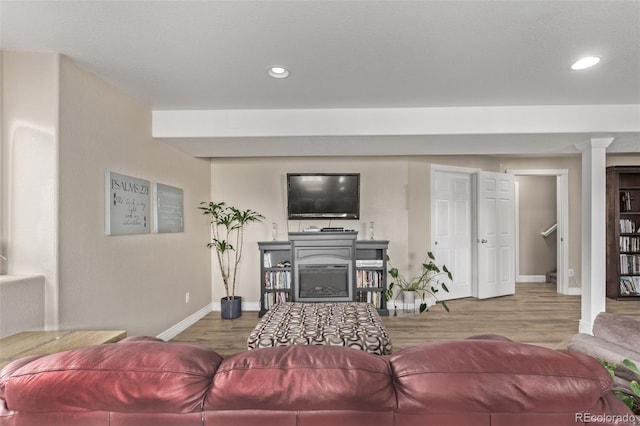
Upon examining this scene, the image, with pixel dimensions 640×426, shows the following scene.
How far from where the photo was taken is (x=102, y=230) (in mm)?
2465

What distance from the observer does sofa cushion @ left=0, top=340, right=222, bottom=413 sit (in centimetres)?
88

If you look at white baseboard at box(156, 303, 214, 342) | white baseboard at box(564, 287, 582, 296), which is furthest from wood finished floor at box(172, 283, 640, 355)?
white baseboard at box(564, 287, 582, 296)

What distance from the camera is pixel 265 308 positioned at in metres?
4.38

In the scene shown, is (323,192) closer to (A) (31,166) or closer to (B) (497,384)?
(A) (31,166)

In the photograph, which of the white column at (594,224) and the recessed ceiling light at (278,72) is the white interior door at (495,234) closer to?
the white column at (594,224)

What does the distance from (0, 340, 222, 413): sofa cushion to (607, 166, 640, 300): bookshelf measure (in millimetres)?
6183

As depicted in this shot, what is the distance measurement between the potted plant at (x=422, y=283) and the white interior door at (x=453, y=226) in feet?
0.57

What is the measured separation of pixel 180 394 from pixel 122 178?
2310 millimetres

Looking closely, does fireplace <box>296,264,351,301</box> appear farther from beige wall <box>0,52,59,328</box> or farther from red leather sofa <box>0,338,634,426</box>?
red leather sofa <box>0,338,634,426</box>

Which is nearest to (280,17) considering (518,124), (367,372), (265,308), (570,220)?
(367,372)

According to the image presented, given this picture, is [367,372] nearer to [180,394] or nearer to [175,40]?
[180,394]

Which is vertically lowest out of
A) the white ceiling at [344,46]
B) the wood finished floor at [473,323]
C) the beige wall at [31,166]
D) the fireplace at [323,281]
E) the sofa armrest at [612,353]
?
the wood finished floor at [473,323]

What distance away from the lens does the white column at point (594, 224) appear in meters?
3.38

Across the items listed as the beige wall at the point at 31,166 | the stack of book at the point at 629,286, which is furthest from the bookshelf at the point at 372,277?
the stack of book at the point at 629,286
